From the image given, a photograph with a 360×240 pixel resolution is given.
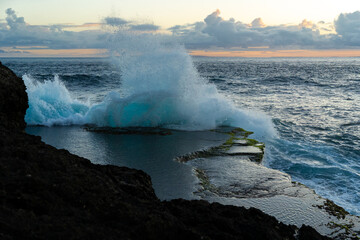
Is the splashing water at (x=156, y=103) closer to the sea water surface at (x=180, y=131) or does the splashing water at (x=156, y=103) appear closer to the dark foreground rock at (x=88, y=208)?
the sea water surface at (x=180, y=131)

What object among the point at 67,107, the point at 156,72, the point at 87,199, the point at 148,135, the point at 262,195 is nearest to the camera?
the point at 87,199

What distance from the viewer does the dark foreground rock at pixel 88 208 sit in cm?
189

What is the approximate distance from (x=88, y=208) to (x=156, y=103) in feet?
23.9

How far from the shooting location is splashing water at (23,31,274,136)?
918 cm

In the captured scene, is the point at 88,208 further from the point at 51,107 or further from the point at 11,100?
the point at 51,107

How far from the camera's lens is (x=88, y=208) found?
7.06 feet

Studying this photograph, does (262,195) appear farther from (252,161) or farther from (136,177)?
(136,177)

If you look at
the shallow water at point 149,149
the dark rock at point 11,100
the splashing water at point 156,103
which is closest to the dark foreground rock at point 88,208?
the dark rock at point 11,100

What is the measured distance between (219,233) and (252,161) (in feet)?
13.4

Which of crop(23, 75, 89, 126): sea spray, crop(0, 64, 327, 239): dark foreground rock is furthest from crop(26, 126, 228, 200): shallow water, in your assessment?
crop(0, 64, 327, 239): dark foreground rock

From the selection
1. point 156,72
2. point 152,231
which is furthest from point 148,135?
point 152,231

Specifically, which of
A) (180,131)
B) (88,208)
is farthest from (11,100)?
(180,131)

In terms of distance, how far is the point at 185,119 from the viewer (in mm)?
9195

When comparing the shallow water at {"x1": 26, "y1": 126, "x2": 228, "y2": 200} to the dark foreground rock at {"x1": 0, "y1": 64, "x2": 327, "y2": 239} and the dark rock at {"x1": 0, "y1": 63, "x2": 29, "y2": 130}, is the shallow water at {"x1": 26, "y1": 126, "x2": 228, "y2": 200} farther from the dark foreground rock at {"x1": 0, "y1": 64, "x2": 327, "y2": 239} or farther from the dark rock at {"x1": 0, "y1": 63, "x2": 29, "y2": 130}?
the dark rock at {"x1": 0, "y1": 63, "x2": 29, "y2": 130}
